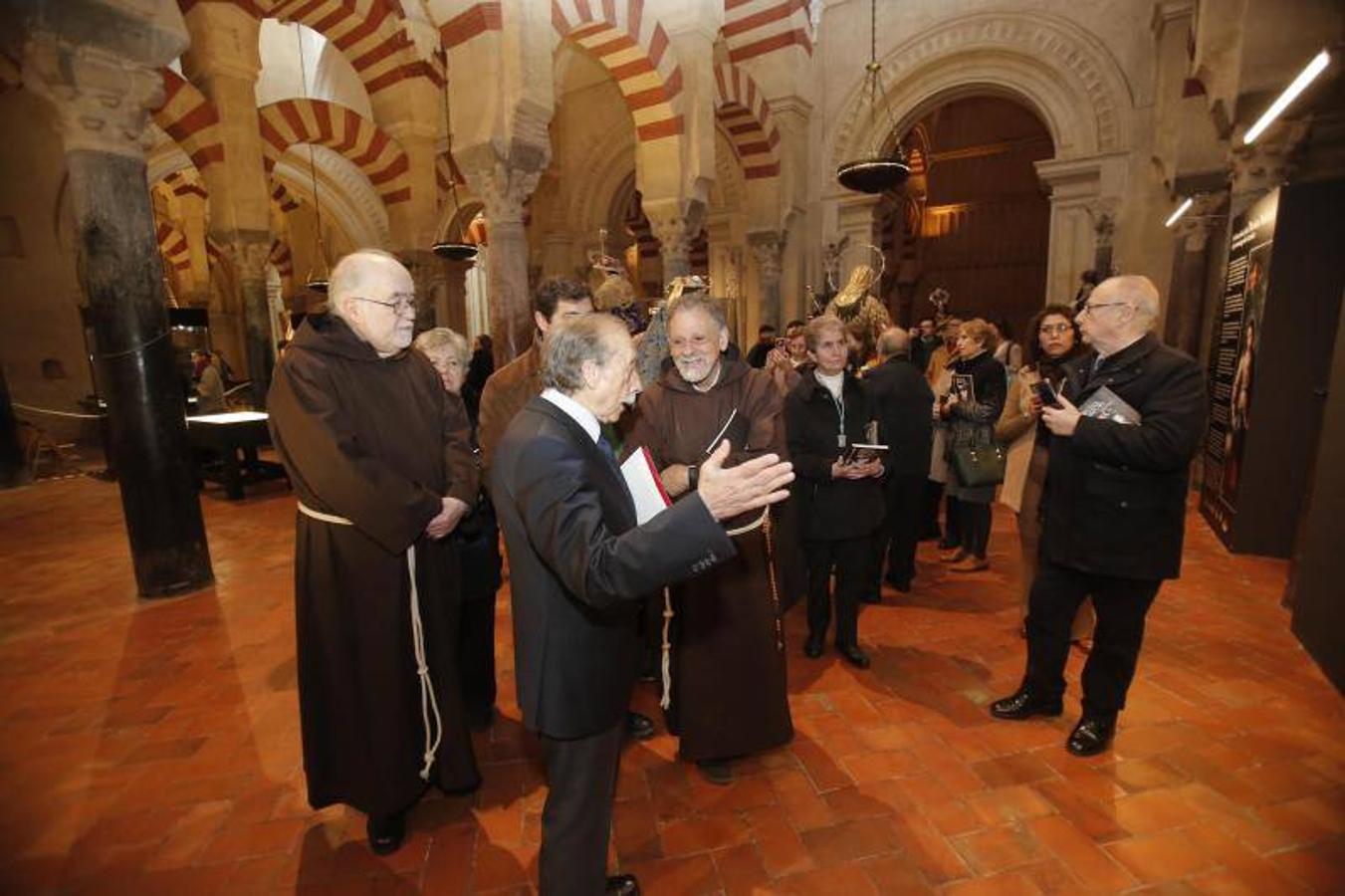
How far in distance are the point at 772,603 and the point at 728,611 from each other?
0.21m

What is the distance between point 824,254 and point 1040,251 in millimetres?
7440

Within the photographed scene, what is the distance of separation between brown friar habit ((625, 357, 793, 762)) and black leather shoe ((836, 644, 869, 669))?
910 mm

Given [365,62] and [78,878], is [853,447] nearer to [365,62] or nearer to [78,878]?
[78,878]

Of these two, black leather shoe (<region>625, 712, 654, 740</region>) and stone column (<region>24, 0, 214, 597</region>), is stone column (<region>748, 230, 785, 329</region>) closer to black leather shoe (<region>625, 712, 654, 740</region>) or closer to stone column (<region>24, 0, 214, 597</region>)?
stone column (<region>24, 0, 214, 597</region>)

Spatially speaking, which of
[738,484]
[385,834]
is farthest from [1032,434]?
[385,834]

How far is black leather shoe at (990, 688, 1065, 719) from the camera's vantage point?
9.43 ft

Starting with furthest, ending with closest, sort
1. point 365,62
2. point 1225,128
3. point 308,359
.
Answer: point 365,62 < point 1225,128 < point 308,359

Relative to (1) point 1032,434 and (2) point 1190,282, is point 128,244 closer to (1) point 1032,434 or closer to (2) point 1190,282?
(1) point 1032,434

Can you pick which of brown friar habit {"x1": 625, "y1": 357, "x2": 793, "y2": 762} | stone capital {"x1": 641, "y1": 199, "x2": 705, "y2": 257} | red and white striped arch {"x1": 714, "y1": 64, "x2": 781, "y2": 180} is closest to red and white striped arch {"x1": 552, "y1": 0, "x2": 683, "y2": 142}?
stone capital {"x1": 641, "y1": 199, "x2": 705, "y2": 257}

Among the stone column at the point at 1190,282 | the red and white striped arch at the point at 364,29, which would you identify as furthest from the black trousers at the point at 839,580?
the red and white striped arch at the point at 364,29

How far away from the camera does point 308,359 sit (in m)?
2.00

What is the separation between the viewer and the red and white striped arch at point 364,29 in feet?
25.5

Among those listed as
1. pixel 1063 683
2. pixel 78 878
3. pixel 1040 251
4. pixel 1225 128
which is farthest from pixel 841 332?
pixel 1040 251

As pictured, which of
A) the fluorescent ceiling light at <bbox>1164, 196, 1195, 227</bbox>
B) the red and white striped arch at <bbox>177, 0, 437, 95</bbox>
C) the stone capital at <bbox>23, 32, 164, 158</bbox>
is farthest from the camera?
the red and white striped arch at <bbox>177, 0, 437, 95</bbox>
